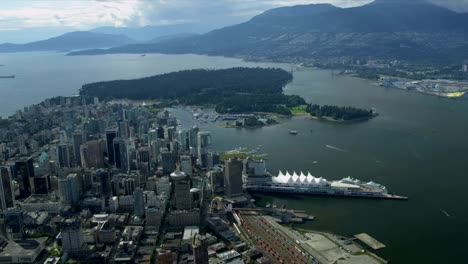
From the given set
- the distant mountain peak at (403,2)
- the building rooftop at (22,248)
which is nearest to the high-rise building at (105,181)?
the building rooftop at (22,248)

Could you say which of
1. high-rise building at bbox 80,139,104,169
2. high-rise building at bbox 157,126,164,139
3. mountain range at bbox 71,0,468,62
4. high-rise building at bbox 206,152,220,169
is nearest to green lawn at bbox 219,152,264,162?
high-rise building at bbox 206,152,220,169

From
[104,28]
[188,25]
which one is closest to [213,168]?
[188,25]

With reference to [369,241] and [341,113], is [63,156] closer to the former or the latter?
[369,241]

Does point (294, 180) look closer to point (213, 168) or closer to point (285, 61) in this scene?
point (213, 168)

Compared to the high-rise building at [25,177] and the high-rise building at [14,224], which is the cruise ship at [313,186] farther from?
the high-rise building at [25,177]

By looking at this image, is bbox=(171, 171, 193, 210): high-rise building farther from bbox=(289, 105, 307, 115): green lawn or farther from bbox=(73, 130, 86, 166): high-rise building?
bbox=(289, 105, 307, 115): green lawn

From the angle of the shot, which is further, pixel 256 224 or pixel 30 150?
pixel 30 150
